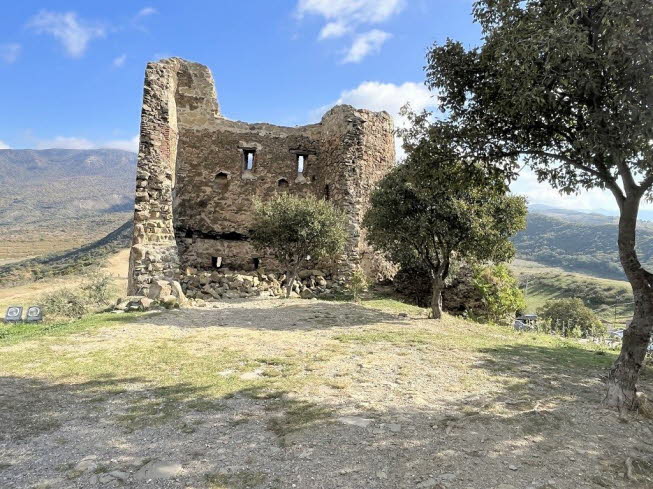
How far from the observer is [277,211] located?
55.6 ft

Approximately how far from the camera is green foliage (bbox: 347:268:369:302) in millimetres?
18783

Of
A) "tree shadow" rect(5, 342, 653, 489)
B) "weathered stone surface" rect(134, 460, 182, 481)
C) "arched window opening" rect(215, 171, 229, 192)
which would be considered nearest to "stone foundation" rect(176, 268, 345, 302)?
"arched window opening" rect(215, 171, 229, 192)

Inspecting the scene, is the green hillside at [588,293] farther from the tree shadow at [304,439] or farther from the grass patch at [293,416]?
the grass patch at [293,416]

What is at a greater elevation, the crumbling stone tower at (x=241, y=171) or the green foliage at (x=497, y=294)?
the crumbling stone tower at (x=241, y=171)

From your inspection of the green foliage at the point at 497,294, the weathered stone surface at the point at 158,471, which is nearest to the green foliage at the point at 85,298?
the green foliage at the point at 497,294

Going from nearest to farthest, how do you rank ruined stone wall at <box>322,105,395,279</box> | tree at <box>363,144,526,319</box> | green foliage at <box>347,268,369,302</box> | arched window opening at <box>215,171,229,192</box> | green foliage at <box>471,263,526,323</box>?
tree at <box>363,144,526,319</box>, green foliage at <box>347,268,369,302</box>, green foliage at <box>471,263,526,323</box>, ruined stone wall at <box>322,105,395,279</box>, arched window opening at <box>215,171,229,192</box>

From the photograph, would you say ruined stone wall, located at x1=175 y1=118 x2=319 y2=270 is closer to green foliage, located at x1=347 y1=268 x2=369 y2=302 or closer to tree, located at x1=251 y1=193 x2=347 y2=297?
tree, located at x1=251 y1=193 x2=347 y2=297

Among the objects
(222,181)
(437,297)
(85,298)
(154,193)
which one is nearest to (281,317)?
(437,297)

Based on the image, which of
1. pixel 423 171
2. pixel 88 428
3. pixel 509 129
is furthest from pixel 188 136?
pixel 88 428

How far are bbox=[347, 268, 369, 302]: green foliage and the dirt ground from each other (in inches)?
352

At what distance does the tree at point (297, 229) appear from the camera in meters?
16.8

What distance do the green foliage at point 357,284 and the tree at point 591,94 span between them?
11.5 m

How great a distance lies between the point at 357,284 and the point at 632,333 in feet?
42.3

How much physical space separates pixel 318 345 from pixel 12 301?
32368mm
